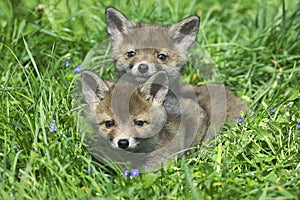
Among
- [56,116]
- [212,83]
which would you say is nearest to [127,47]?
[212,83]

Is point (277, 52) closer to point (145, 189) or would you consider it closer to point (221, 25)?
point (221, 25)

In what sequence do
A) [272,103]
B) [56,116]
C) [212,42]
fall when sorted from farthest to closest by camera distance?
[212,42] < [272,103] < [56,116]

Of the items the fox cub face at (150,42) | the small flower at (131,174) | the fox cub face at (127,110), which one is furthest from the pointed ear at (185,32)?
the small flower at (131,174)

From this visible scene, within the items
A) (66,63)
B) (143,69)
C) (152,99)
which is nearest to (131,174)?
(152,99)

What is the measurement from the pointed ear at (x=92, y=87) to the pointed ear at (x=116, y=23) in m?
1.11

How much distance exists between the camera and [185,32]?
18.1 ft

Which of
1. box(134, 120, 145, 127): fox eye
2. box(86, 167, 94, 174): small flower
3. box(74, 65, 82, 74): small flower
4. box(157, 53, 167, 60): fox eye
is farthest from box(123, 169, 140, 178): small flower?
box(157, 53, 167, 60): fox eye

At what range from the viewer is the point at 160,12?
6422 mm

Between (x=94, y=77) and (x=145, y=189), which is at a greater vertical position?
(x=94, y=77)

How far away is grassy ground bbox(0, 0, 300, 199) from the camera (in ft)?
12.4

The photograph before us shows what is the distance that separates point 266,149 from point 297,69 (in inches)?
63.6

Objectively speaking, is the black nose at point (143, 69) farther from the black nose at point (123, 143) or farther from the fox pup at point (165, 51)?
the black nose at point (123, 143)

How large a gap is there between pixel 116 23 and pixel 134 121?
154cm

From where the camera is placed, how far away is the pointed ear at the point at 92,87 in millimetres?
4480
